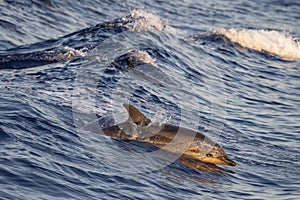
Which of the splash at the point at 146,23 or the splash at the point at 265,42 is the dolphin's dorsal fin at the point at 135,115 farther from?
the splash at the point at 265,42

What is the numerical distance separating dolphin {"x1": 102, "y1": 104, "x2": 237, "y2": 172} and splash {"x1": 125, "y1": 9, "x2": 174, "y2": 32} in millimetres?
9774

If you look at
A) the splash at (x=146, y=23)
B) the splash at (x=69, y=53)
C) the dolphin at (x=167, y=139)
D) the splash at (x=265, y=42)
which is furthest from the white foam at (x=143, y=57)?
the splash at (x=265, y=42)

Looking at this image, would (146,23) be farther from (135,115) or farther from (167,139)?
(167,139)

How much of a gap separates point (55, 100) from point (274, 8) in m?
21.6

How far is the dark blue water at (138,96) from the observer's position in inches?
415

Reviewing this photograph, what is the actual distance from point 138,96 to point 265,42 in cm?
1062

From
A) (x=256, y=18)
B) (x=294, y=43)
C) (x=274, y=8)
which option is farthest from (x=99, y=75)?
(x=274, y=8)

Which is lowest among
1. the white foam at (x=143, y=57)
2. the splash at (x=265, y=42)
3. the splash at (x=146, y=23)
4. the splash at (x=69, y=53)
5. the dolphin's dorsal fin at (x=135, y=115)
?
the dolphin's dorsal fin at (x=135, y=115)

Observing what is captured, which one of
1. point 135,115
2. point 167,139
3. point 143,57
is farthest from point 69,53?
point 167,139

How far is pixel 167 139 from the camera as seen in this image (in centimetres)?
1215

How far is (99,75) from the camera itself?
648 inches

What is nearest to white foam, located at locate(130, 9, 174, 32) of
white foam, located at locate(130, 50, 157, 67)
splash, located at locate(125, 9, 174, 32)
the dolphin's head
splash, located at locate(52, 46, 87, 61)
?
splash, located at locate(125, 9, 174, 32)

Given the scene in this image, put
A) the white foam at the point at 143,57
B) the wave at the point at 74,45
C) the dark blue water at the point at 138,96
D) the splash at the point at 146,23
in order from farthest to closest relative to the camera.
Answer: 1. the splash at the point at 146,23
2. the white foam at the point at 143,57
3. the wave at the point at 74,45
4. the dark blue water at the point at 138,96

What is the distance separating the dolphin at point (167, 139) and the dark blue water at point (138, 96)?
0.90 ft
